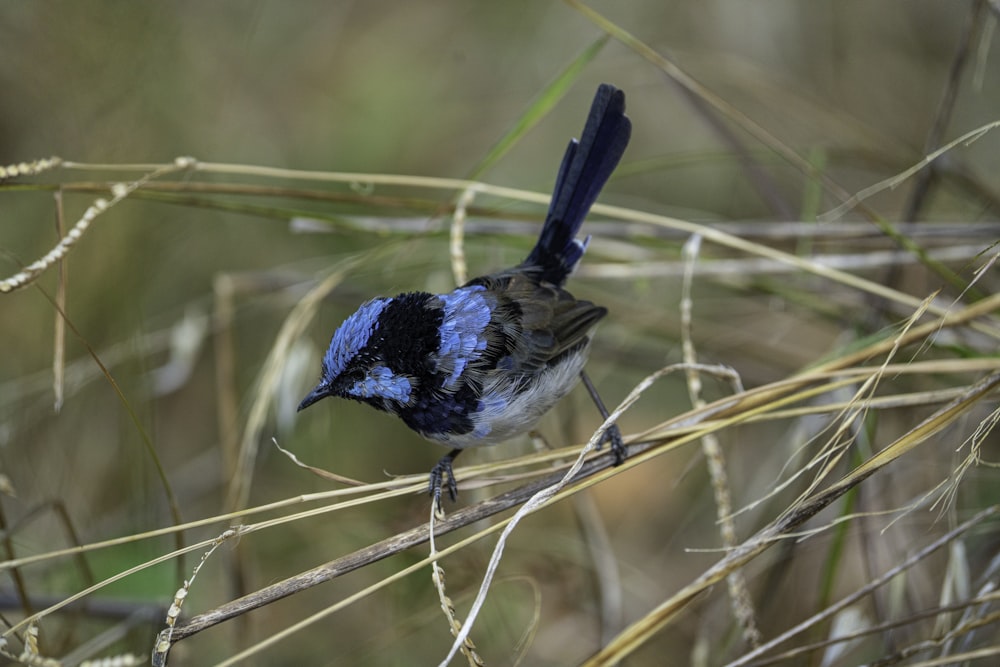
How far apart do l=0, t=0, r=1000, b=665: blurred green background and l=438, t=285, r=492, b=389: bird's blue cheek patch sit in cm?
32

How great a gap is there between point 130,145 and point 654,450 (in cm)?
340

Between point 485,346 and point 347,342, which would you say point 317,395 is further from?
point 485,346

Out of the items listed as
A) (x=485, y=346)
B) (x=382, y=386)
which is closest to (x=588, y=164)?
(x=485, y=346)

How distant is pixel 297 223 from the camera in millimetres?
3754

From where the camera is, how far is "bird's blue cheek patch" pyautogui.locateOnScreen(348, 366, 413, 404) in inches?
116

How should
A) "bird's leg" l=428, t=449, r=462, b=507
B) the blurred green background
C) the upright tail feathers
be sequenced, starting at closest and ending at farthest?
"bird's leg" l=428, t=449, r=462, b=507 → the upright tail feathers → the blurred green background

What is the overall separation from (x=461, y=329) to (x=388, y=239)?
0.78 meters

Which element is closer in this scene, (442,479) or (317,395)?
(317,395)

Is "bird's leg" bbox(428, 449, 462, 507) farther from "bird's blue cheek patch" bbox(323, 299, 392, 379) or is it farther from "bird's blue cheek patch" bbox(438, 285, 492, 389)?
"bird's blue cheek patch" bbox(323, 299, 392, 379)

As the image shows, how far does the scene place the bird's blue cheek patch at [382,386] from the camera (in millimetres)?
2945

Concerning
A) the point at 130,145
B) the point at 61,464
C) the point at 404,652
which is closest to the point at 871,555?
the point at 404,652

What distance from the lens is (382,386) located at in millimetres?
2955

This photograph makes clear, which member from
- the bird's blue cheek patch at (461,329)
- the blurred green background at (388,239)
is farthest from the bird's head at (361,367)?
the blurred green background at (388,239)

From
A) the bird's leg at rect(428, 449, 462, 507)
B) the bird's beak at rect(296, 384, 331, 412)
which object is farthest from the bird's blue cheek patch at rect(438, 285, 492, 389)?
the bird's beak at rect(296, 384, 331, 412)
